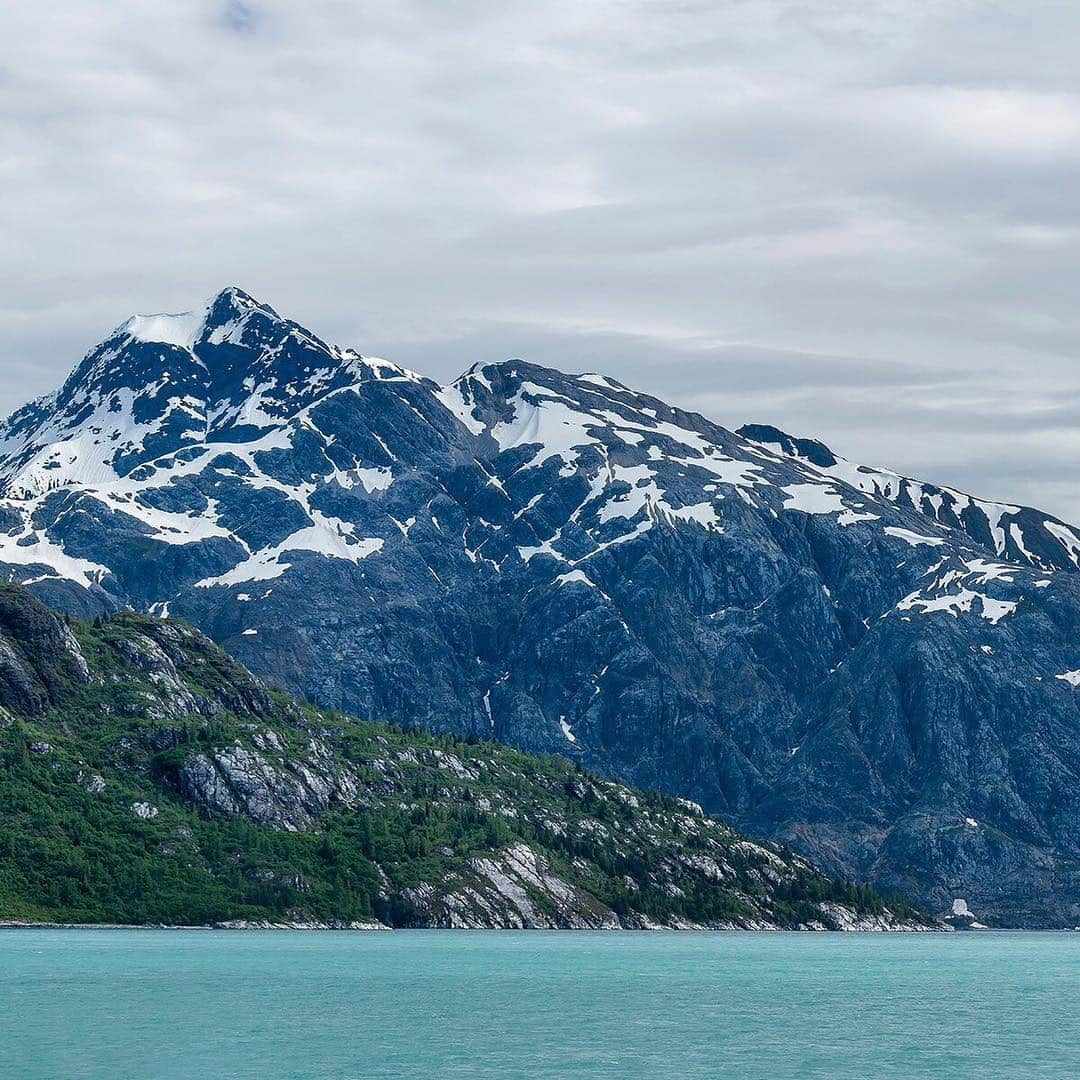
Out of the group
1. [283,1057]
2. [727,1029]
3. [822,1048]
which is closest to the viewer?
[283,1057]

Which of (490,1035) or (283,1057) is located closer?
(283,1057)

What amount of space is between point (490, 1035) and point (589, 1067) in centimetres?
2041

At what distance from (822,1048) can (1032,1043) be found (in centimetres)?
2034

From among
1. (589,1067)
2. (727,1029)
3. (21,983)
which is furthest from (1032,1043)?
(21,983)

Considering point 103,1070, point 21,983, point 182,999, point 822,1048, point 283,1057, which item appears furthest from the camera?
point 21,983

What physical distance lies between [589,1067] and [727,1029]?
31.6 metres

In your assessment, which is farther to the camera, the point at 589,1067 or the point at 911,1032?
the point at 911,1032

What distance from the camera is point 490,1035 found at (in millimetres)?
147500

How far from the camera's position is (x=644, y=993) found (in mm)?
195625

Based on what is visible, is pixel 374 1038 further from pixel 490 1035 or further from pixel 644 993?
pixel 644 993

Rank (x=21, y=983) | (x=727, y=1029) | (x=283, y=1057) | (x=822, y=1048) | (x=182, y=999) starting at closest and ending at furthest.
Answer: (x=283, y=1057)
(x=822, y=1048)
(x=727, y=1029)
(x=182, y=999)
(x=21, y=983)

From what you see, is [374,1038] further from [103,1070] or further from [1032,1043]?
[1032,1043]

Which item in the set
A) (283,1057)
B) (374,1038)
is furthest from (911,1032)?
(283,1057)

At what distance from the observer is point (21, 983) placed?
605ft
